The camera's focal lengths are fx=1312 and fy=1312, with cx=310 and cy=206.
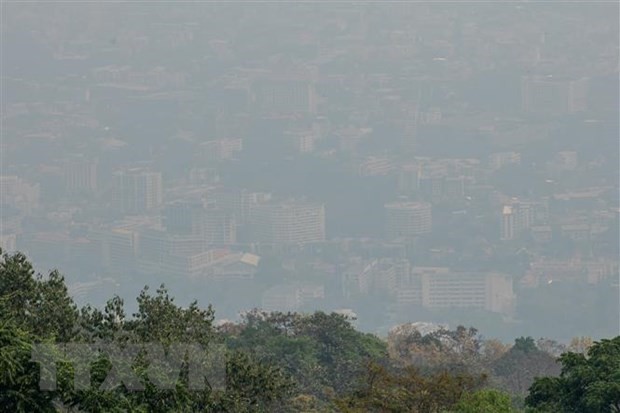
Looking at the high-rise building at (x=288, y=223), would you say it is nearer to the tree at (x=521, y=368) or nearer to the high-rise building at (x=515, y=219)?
the high-rise building at (x=515, y=219)

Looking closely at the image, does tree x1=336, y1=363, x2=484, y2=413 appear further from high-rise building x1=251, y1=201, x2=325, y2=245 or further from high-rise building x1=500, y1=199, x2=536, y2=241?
high-rise building x1=500, y1=199, x2=536, y2=241

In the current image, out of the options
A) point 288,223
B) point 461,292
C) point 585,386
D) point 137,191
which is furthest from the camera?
point 137,191

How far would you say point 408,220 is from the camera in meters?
50.9

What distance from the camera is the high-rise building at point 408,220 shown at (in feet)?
165

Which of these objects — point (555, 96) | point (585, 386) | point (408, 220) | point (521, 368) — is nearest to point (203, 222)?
point (408, 220)

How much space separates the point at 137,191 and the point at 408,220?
36.5ft

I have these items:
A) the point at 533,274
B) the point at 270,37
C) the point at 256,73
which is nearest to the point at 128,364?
the point at 533,274

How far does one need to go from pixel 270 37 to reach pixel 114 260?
2871 cm

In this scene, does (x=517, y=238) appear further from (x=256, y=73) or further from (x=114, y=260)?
(x=256, y=73)

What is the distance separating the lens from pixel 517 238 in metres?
49.8

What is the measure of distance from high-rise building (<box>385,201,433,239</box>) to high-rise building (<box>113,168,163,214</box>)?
930cm

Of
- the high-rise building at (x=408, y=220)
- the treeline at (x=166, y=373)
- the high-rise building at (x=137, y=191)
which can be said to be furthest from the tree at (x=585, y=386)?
the high-rise building at (x=137, y=191)

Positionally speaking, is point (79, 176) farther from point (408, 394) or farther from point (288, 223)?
point (408, 394)

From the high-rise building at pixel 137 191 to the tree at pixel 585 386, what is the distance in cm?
4506
